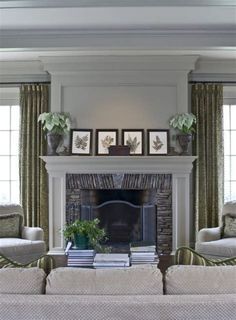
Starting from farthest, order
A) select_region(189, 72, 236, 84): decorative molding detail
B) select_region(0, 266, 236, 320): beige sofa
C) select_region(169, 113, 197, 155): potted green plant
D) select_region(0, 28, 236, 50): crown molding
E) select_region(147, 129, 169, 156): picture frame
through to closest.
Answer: select_region(189, 72, 236, 84): decorative molding detail, select_region(147, 129, 169, 156): picture frame, select_region(169, 113, 197, 155): potted green plant, select_region(0, 28, 236, 50): crown molding, select_region(0, 266, 236, 320): beige sofa

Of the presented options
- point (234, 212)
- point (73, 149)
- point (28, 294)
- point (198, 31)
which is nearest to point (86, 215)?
point (73, 149)

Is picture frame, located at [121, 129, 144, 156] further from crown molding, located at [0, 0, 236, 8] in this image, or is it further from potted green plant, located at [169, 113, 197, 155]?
crown molding, located at [0, 0, 236, 8]

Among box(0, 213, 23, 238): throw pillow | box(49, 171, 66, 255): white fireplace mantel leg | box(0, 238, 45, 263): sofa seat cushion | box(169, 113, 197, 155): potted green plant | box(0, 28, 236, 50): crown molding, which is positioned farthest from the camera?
box(49, 171, 66, 255): white fireplace mantel leg

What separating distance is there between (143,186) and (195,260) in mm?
3696

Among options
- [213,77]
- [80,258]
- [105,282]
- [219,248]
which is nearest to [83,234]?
[80,258]

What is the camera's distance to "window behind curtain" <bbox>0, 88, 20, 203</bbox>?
6.72 metres

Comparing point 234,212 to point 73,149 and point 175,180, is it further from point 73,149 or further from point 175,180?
point 73,149

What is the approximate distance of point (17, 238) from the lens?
5.52 m

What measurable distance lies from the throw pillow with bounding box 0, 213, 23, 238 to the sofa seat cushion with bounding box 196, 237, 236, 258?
83.6 inches

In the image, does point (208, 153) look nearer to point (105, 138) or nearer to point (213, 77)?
point (213, 77)

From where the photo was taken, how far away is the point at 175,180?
6117 millimetres

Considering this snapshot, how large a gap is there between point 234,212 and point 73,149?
225 cm

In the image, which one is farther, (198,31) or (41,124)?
(41,124)

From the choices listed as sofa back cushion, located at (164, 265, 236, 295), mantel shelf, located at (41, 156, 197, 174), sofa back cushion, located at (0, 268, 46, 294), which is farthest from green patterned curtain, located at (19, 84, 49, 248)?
sofa back cushion, located at (164, 265, 236, 295)
